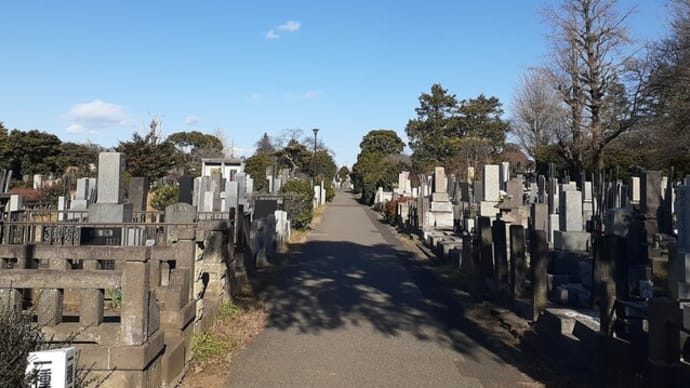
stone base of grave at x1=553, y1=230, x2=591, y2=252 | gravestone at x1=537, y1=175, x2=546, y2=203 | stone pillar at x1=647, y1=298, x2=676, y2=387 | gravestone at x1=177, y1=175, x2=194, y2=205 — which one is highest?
gravestone at x1=537, y1=175, x2=546, y2=203

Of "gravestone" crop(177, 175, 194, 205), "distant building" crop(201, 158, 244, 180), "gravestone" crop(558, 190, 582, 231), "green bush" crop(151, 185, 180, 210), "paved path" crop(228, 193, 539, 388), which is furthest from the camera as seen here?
"distant building" crop(201, 158, 244, 180)

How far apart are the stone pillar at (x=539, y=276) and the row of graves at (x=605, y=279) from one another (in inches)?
0.5

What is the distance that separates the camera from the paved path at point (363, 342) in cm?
555

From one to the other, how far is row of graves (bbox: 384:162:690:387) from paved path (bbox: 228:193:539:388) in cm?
85

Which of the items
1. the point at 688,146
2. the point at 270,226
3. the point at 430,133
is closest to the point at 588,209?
the point at 688,146

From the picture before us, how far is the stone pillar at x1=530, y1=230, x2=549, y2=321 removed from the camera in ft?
23.5

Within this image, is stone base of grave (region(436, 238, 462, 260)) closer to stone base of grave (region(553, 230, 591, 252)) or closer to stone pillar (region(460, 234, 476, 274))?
stone pillar (region(460, 234, 476, 274))

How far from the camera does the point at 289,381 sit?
543 centimetres

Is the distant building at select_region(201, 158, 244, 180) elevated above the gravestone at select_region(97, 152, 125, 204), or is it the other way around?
the distant building at select_region(201, 158, 244, 180)

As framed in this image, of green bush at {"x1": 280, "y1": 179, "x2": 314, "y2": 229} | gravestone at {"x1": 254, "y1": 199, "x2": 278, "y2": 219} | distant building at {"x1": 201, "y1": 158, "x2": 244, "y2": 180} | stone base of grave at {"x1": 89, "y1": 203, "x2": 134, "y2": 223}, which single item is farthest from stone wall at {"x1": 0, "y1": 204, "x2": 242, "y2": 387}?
distant building at {"x1": 201, "y1": 158, "x2": 244, "y2": 180}

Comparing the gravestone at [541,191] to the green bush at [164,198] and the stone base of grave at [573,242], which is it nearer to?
the stone base of grave at [573,242]

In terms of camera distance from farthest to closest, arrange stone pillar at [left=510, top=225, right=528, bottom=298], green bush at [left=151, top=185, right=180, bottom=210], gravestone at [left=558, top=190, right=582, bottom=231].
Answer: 1. green bush at [left=151, top=185, right=180, bottom=210]
2. gravestone at [left=558, top=190, right=582, bottom=231]
3. stone pillar at [left=510, top=225, right=528, bottom=298]

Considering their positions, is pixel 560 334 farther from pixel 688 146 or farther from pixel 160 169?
pixel 160 169

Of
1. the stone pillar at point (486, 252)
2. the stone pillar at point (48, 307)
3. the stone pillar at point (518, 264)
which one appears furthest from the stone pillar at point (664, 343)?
the stone pillar at point (486, 252)
